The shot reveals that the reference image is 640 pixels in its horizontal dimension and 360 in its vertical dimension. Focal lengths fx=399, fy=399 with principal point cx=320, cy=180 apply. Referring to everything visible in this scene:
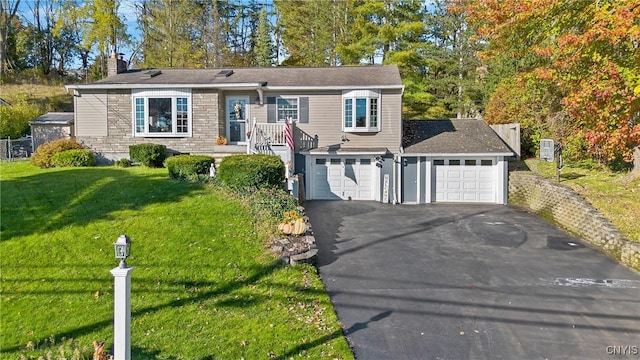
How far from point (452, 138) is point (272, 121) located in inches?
308

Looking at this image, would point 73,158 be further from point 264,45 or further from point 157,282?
point 264,45

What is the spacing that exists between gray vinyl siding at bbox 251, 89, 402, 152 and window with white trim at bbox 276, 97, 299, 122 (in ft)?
0.81

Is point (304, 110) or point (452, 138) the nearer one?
point (304, 110)

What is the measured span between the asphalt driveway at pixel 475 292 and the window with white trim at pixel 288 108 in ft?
19.7

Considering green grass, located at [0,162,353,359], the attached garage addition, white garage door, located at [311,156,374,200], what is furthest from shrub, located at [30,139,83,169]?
white garage door, located at [311,156,374,200]

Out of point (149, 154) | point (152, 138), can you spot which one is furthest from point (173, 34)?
point (149, 154)

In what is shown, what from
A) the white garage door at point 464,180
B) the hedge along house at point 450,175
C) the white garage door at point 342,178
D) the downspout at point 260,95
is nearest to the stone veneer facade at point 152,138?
the downspout at point 260,95

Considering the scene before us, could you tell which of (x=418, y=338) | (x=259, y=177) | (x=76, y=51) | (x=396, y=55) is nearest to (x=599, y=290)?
(x=418, y=338)

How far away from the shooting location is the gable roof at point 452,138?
16.2 metres

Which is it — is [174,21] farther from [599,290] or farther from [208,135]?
[599,290]

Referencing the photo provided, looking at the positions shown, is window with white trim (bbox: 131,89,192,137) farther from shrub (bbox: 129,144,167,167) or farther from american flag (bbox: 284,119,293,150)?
american flag (bbox: 284,119,293,150)

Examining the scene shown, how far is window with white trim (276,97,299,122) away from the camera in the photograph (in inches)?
663

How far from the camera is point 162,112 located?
640 inches

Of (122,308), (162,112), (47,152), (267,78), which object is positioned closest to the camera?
(122,308)
